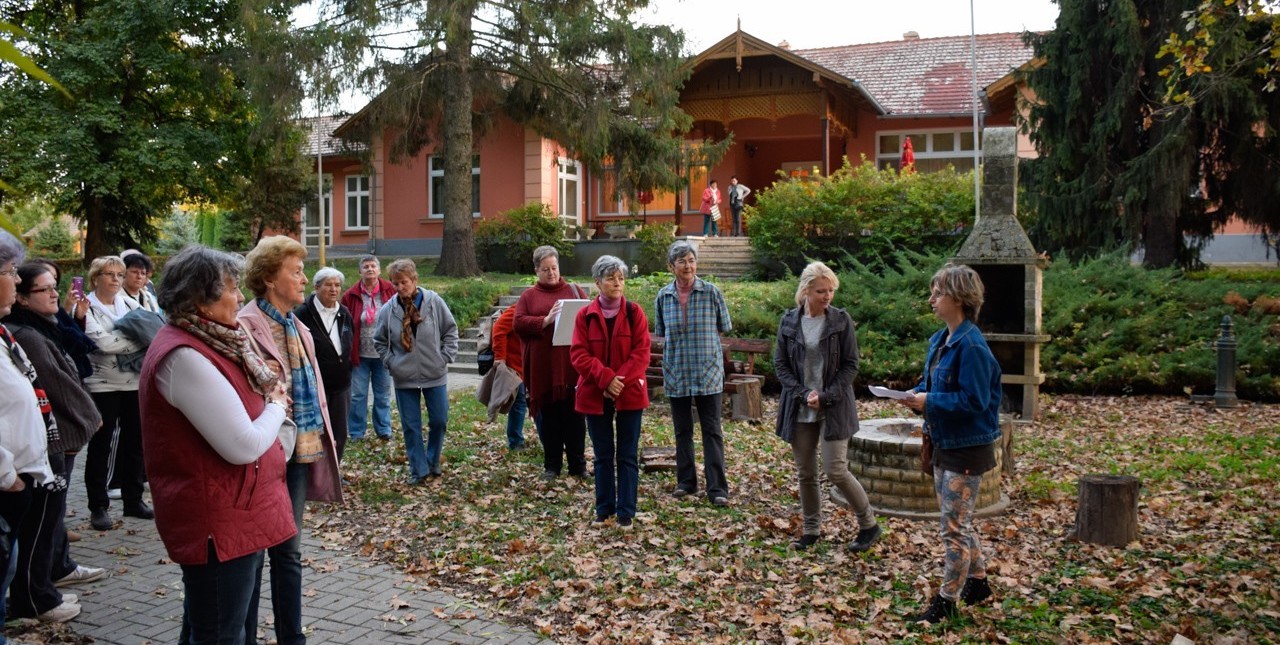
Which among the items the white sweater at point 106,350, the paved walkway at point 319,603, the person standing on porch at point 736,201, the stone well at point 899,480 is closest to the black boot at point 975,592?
the stone well at point 899,480

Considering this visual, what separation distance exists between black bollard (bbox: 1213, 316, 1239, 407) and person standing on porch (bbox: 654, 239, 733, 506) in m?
7.48

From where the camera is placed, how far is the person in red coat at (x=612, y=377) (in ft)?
22.8

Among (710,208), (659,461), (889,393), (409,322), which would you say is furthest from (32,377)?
(710,208)

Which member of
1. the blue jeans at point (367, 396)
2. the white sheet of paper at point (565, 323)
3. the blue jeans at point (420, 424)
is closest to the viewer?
the white sheet of paper at point (565, 323)

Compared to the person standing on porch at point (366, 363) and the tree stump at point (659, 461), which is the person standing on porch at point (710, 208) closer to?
the person standing on porch at point (366, 363)

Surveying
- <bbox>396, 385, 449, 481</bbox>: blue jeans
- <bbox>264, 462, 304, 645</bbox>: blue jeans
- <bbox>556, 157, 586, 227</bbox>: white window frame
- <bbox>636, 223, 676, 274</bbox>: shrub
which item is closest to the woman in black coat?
<bbox>396, 385, 449, 481</bbox>: blue jeans

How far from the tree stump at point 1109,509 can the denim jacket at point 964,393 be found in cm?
195

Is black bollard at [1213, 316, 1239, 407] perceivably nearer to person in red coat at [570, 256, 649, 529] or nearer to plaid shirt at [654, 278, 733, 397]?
plaid shirt at [654, 278, 733, 397]

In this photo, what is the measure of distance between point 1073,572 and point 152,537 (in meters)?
5.90

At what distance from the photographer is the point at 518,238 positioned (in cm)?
2586

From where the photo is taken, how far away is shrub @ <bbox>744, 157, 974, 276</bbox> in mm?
20578

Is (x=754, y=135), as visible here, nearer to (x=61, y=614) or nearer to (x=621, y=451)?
(x=621, y=451)

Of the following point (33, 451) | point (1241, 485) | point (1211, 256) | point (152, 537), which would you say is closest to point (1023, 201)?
point (1211, 256)

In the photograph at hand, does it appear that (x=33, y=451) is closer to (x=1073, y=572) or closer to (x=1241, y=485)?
(x=1073, y=572)
